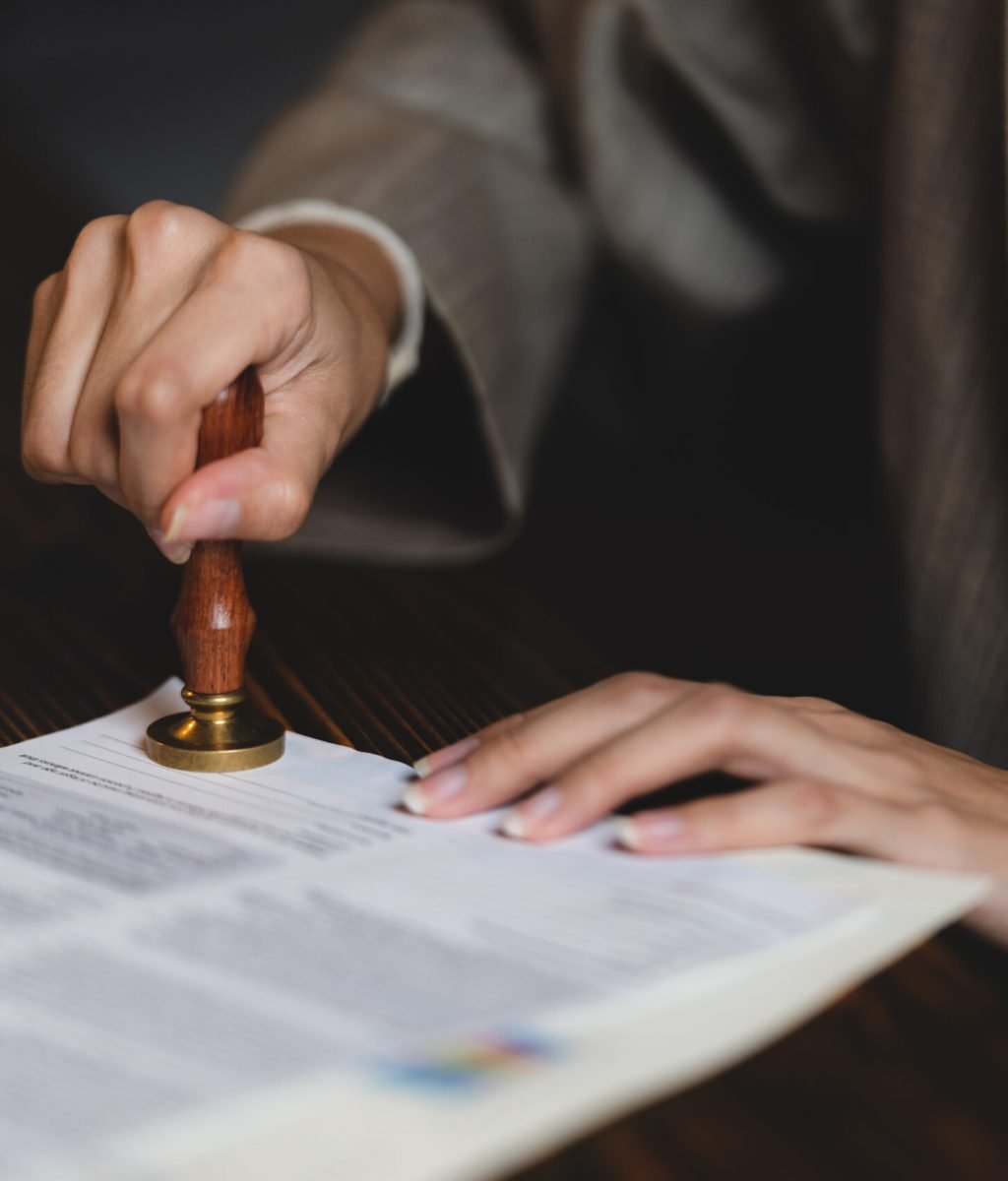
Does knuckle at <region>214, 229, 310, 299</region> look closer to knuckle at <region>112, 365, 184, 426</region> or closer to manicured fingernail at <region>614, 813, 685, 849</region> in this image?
knuckle at <region>112, 365, 184, 426</region>

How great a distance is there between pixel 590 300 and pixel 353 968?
33.2 inches

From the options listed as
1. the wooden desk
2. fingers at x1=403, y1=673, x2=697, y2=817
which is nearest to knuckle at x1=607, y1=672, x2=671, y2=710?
fingers at x1=403, y1=673, x2=697, y2=817

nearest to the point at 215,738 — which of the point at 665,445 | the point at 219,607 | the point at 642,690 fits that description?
the point at 219,607

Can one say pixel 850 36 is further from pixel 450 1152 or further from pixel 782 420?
pixel 450 1152

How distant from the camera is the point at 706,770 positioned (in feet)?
1.50

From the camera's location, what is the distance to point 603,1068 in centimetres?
32

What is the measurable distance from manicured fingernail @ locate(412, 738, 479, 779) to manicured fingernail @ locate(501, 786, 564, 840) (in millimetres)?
40

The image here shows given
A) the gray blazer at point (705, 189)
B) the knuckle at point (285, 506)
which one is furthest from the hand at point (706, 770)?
the gray blazer at point (705, 189)

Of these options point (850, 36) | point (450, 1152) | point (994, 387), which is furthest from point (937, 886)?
point (850, 36)

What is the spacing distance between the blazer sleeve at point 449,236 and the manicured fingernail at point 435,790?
1.27ft

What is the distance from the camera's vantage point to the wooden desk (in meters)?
0.31

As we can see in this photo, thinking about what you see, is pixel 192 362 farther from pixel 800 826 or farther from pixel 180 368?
pixel 800 826

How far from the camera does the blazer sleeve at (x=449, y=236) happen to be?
0.88 m

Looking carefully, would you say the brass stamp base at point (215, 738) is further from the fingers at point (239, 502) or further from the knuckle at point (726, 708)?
the knuckle at point (726, 708)
